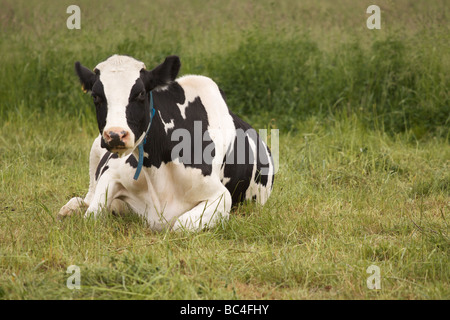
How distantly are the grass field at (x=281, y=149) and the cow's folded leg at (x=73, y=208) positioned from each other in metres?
0.13

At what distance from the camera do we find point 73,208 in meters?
5.16

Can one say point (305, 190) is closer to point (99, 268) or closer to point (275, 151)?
point (275, 151)

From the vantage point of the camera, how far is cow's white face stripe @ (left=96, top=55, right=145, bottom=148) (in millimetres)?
4148

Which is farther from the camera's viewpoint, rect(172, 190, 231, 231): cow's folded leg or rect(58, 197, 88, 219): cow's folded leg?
rect(58, 197, 88, 219): cow's folded leg

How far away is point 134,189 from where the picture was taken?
16.1 feet

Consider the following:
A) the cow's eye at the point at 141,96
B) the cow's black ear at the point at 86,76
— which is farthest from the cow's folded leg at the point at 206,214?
the cow's black ear at the point at 86,76

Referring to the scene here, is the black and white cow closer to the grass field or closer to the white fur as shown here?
the white fur

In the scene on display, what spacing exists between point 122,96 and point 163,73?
45 cm

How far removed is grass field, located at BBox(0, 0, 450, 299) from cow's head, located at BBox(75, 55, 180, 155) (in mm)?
723

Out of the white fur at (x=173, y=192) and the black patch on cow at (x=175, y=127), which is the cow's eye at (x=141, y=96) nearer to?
the black patch on cow at (x=175, y=127)

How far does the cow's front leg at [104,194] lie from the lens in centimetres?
488

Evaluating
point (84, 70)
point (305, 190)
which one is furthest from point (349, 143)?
point (84, 70)

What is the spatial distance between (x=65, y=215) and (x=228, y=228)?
1.27 m

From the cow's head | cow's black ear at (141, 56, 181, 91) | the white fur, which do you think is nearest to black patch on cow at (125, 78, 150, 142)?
the cow's head
